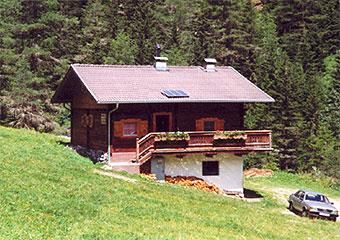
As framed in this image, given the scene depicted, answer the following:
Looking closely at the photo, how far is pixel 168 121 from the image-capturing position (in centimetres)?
3158

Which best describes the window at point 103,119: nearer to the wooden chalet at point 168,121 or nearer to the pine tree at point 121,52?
the wooden chalet at point 168,121

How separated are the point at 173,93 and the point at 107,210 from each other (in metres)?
14.0

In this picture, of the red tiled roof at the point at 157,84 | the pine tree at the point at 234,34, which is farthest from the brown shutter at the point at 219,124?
the pine tree at the point at 234,34

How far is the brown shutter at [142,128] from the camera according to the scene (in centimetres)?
3073

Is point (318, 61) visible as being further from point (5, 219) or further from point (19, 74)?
point (5, 219)

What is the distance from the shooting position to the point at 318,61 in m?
74.6

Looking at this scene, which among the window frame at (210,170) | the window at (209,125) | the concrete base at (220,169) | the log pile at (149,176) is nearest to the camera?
the log pile at (149,176)

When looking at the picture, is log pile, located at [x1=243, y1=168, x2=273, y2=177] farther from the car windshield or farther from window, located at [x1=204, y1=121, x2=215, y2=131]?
the car windshield

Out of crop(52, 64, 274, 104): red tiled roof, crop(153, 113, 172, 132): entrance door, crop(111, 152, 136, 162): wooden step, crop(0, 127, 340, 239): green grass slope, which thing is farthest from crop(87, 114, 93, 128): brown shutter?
crop(0, 127, 340, 239): green grass slope

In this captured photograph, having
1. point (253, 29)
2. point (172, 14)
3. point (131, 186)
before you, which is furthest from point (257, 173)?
point (172, 14)

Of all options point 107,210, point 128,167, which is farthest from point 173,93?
point 107,210

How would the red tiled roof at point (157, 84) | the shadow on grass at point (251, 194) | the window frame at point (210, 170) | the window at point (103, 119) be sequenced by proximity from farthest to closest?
1. the shadow on grass at point (251, 194)
2. the window frame at point (210, 170)
3. the window at point (103, 119)
4. the red tiled roof at point (157, 84)

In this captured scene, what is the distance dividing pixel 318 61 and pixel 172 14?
25458 mm

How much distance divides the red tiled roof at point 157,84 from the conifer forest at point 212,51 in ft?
45.5
